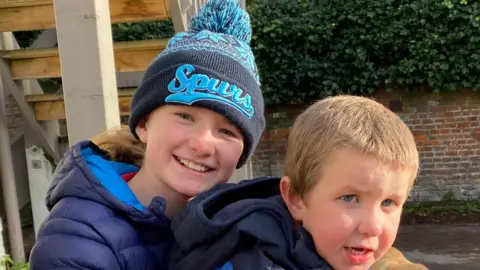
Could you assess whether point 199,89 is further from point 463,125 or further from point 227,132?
point 463,125

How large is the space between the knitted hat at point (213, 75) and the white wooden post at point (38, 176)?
3797 mm

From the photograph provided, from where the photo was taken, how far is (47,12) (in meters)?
3.89

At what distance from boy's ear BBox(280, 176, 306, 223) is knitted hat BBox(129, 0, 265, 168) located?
0.29 m

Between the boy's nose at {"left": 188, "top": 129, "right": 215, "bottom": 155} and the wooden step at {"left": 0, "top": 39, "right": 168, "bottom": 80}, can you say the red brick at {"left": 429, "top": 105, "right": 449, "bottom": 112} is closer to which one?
the wooden step at {"left": 0, "top": 39, "right": 168, "bottom": 80}

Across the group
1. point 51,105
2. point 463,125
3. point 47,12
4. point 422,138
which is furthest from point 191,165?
point 463,125

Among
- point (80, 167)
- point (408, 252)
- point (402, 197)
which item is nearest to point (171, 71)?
point (80, 167)

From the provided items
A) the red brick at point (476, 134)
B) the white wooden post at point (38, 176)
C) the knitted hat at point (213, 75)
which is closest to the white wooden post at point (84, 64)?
the knitted hat at point (213, 75)

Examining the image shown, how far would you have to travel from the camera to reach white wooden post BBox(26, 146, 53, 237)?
5.17 metres

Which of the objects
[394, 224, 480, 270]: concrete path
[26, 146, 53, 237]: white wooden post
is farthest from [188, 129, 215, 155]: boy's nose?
[394, 224, 480, 270]: concrete path

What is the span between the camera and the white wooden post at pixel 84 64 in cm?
203

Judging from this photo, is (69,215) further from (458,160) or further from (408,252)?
(458,160)

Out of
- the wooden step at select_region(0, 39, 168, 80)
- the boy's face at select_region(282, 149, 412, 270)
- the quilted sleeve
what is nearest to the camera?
the boy's face at select_region(282, 149, 412, 270)

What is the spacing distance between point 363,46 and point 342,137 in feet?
28.5

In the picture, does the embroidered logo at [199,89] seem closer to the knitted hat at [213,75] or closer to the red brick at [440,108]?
the knitted hat at [213,75]
